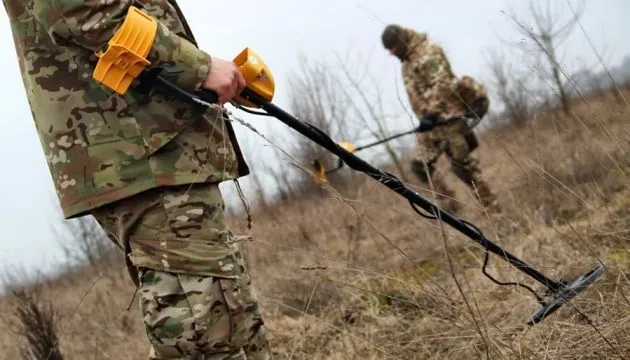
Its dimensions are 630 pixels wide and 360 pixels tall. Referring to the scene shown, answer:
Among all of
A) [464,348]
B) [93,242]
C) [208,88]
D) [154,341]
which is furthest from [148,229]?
[93,242]

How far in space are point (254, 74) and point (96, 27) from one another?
0.42m

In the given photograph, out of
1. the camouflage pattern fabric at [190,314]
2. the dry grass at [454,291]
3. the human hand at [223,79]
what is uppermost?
the human hand at [223,79]

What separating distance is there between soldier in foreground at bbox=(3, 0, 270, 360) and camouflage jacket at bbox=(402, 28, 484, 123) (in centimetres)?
364

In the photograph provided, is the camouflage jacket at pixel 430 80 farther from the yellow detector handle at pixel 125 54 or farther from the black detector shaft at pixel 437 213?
the yellow detector handle at pixel 125 54

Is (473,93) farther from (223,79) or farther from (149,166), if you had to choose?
(149,166)

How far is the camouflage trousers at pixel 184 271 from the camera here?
139cm

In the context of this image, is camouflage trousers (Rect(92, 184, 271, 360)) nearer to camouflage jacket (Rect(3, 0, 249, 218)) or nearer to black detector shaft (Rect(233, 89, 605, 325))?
camouflage jacket (Rect(3, 0, 249, 218))

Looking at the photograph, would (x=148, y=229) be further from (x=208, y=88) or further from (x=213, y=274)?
(x=208, y=88)

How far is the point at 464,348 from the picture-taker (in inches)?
69.8

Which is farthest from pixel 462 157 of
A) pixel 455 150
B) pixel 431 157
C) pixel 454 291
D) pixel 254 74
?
pixel 254 74

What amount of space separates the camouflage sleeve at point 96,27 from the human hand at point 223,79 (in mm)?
46

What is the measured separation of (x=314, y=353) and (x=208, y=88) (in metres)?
1.41

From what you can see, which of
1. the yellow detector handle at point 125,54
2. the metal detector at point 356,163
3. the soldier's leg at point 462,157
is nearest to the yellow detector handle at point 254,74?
the metal detector at point 356,163

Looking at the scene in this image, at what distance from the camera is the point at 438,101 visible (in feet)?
16.3
